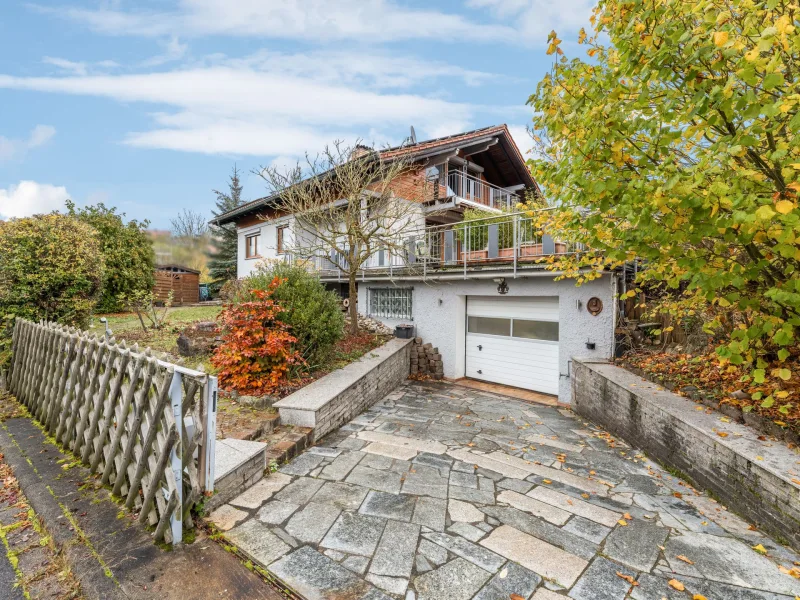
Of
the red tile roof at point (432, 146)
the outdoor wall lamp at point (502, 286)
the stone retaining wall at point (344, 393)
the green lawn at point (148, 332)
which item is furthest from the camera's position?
the red tile roof at point (432, 146)

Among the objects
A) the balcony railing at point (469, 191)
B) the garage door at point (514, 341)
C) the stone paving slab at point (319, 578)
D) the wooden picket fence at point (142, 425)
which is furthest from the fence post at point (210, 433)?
the balcony railing at point (469, 191)

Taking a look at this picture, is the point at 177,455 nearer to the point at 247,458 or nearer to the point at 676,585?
the point at 247,458

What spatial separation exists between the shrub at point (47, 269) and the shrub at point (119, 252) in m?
8.07

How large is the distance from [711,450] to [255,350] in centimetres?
546

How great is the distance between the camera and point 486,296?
930cm

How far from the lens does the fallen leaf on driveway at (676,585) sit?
2.43 meters

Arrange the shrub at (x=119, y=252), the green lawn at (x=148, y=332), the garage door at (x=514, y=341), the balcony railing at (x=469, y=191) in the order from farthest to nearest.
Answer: the shrub at (x=119, y=252), the balcony railing at (x=469, y=191), the green lawn at (x=148, y=332), the garage door at (x=514, y=341)

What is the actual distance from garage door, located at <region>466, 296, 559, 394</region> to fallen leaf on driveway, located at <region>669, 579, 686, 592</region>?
5954mm

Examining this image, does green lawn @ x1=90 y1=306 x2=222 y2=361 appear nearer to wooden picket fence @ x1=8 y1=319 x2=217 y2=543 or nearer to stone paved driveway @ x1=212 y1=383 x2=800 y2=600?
wooden picket fence @ x1=8 y1=319 x2=217 y2=543

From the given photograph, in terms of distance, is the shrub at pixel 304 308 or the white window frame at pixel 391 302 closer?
the shrub at pixel 304 308

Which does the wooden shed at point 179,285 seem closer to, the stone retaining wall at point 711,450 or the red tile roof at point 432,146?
the red tile roof at point 432,146

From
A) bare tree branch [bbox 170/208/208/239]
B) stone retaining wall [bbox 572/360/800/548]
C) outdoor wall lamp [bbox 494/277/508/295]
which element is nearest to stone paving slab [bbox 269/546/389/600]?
stone retaining wall [bbox 572/360/800/548]

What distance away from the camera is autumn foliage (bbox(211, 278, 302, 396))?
219 inches

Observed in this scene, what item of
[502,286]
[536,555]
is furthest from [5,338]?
[502,286]
